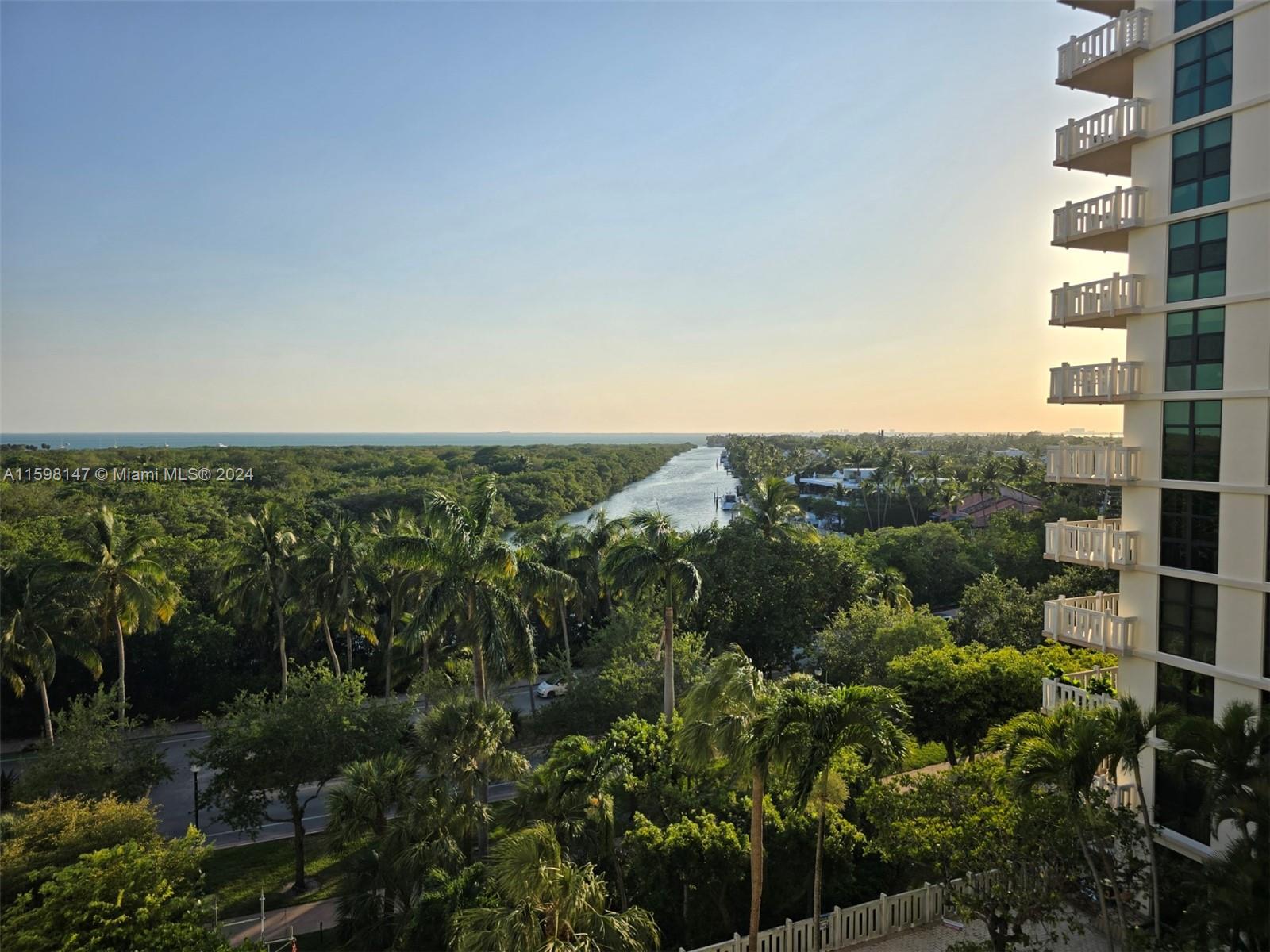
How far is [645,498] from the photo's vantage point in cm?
13212

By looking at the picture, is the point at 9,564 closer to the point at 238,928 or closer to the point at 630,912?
the point at 238,928

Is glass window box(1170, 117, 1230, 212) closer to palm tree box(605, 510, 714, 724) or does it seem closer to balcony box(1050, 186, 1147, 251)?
balcony box(1050, 186, 1147, 251)

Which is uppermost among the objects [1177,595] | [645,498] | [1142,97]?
[1142,97]

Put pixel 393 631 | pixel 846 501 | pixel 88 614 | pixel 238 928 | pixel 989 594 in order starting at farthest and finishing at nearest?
pixel 846 501
pixel 393 631
pixel 989 594
pixel 88 614
pixel 238 928

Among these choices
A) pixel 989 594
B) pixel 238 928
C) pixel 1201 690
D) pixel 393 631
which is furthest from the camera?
pixel 393 631

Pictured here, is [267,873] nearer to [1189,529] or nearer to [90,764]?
[90,764]

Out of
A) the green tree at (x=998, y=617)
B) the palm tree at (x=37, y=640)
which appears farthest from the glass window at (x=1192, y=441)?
the palm tree at (x=37, y=640)

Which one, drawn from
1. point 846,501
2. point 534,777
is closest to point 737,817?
point 534,777

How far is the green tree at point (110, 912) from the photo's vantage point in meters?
11.0

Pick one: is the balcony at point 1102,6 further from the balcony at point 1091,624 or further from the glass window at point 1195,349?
the balcony at point 1091,624

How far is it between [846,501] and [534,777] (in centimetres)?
7566

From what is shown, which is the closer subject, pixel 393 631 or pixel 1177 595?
pixel 1177 595

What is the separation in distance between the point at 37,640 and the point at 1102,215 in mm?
30414

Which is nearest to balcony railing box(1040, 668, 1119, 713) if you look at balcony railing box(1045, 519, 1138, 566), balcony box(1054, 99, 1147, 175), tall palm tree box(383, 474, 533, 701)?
balcony railing box(1045, 519, 1138, 566)
